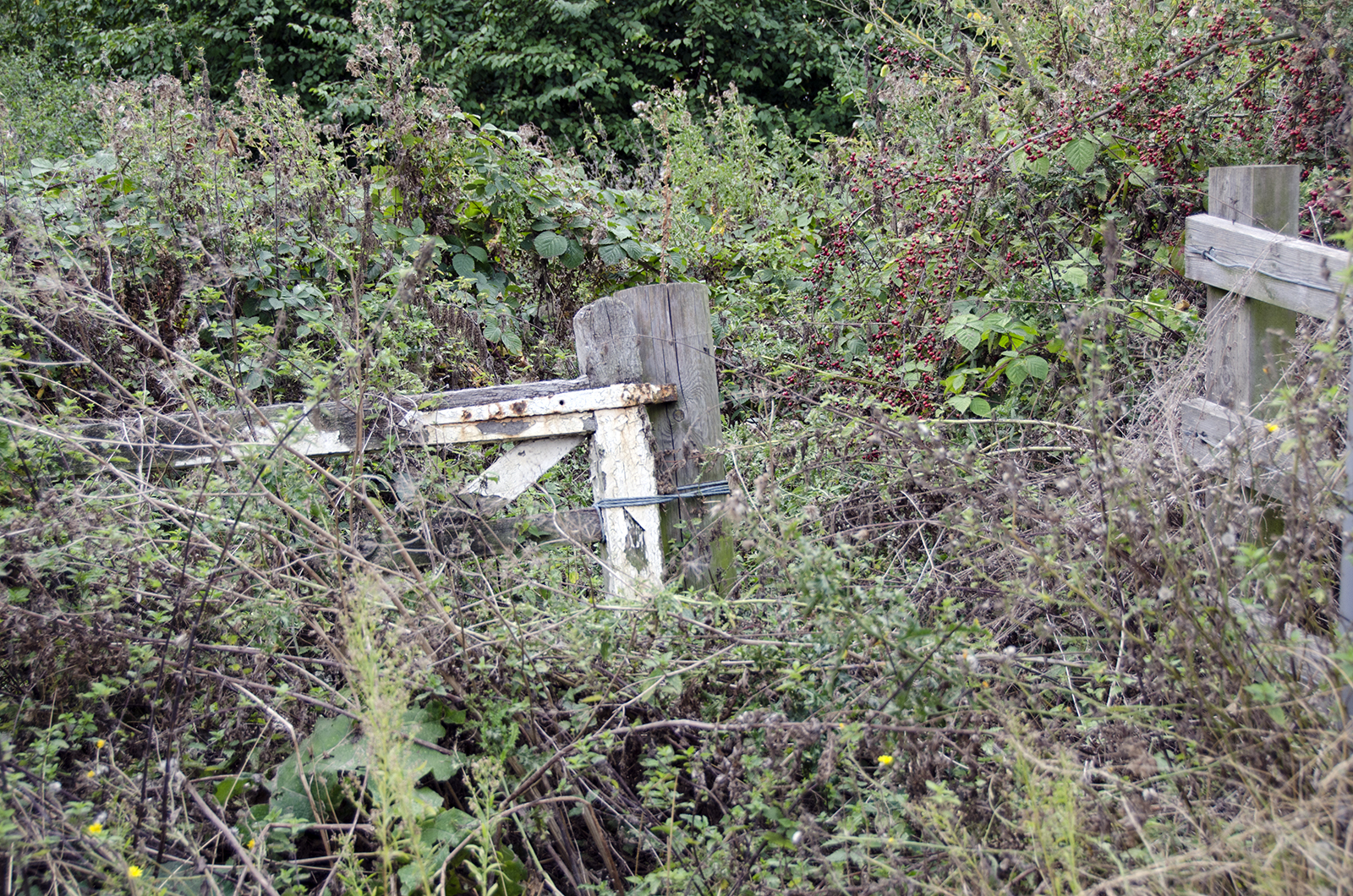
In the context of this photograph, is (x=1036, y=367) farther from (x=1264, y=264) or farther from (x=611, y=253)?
(x=611, y=253)

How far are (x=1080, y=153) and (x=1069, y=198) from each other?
1.20 ft

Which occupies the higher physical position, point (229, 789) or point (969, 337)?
point (969, 337)

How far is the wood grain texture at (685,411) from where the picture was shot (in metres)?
2.79

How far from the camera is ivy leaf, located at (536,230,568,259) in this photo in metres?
4.72

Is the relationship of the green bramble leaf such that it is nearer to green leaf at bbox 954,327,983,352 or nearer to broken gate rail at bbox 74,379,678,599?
green leaf at bbox 954,327,983,352

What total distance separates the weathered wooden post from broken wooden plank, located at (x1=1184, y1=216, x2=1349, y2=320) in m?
1.57

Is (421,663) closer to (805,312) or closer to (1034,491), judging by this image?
(1034,491)

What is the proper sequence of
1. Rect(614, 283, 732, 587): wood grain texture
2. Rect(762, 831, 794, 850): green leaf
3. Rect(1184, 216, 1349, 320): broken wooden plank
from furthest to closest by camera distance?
Rect(614, 283, 732, 587): wood grain texture → Rect(1184, 216, 1349, 320): broken wooden plank → Rect(762, 831, 794, 850): green leaf

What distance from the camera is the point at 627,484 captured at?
285cm

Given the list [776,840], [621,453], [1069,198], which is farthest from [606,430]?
[1069,198]

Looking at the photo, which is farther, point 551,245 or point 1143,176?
point 551,245

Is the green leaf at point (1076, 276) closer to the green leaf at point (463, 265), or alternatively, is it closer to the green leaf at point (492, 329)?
the green leaf at point (492, 329)

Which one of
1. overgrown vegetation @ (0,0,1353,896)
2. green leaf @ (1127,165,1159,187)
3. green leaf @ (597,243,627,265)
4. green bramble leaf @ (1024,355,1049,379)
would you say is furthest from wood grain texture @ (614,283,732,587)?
green leaf @ (1127,165,1159,187)

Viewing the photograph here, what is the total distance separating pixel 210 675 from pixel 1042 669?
2.20 m
